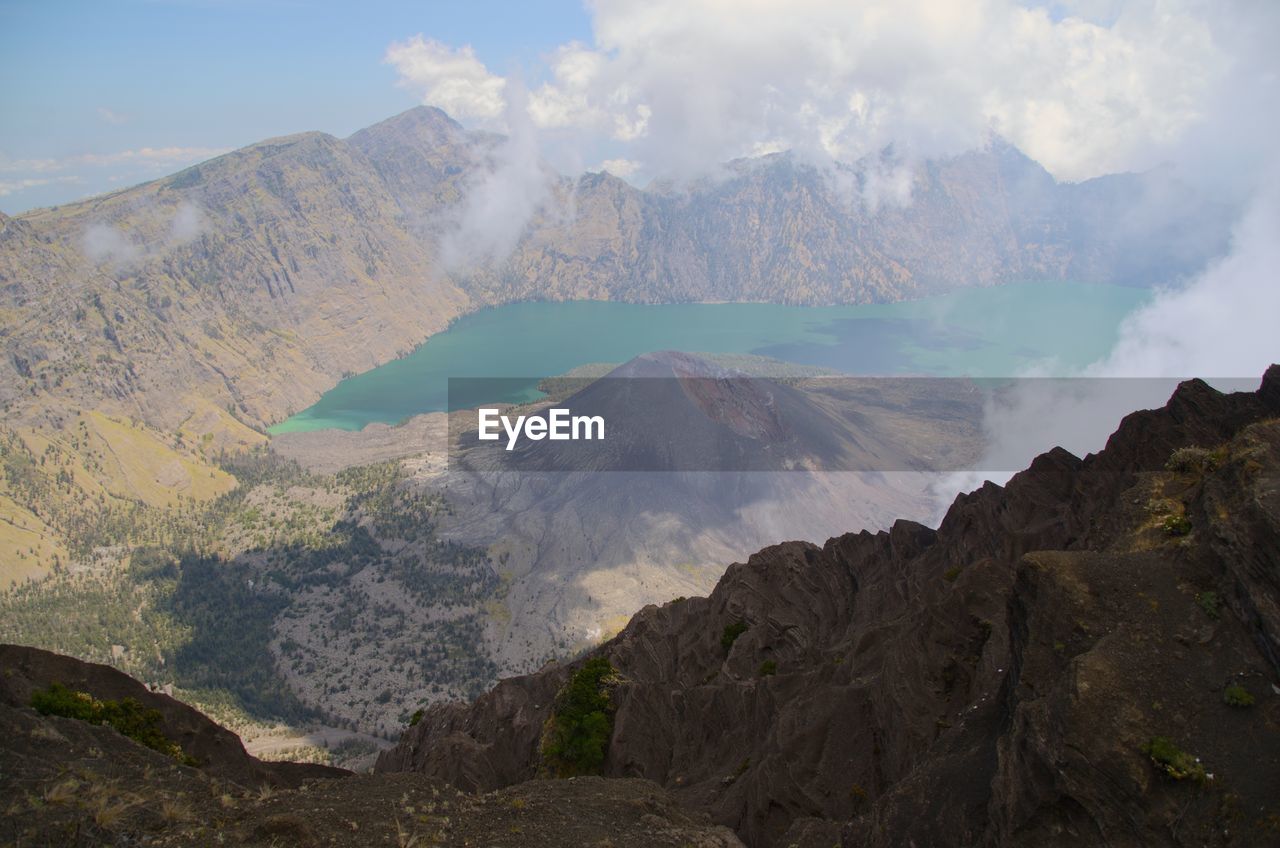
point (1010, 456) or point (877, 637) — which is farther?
point (1010, 456)

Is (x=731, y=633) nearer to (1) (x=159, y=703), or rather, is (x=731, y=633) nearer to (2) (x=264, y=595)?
(1) (x=159, y=703)

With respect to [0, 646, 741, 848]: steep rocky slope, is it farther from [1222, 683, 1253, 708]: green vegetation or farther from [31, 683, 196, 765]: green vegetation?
[1222, 683, 1253, 708]: green vegetation

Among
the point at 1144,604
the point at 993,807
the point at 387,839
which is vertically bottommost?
the point at 387,839

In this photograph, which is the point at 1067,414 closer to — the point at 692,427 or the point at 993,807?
the point at 692,427

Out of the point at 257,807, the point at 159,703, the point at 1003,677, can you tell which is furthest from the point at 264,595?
the point at 1003,677

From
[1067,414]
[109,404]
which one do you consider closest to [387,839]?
[1067,414]

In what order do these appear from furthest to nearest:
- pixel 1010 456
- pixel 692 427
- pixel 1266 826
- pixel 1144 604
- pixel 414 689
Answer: pixel 1010 456
pixel 692 427
pixel 414 689
pixel 1144 604
pixel 1266 826
